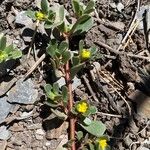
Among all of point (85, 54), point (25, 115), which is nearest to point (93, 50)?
point (85, 54)

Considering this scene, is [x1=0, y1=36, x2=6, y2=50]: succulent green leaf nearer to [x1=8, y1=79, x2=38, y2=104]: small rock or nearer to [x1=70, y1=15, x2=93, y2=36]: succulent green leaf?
[x1=8, y1=79, x2=38, y2=104]: small rock

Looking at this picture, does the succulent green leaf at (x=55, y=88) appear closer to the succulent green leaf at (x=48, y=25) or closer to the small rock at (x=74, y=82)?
the small rock at (x=74, y=82)

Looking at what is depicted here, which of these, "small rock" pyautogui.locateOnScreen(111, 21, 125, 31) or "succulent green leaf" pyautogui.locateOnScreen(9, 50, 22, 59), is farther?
"small rock" pyautogui.locateOnScreen(111, 21, 125, 31)

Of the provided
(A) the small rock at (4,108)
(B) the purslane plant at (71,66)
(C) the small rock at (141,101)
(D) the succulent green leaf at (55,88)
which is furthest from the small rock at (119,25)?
(A) the small rock at (4,108)

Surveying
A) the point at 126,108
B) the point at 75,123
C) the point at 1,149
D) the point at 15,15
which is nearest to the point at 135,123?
the point at 126,108

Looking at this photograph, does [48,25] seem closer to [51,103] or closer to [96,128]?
[51,103]

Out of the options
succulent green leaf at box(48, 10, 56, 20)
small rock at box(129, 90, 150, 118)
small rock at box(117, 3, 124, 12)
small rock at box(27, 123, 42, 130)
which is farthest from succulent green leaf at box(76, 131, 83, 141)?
small rock at box(117, 3, 124, 12)
